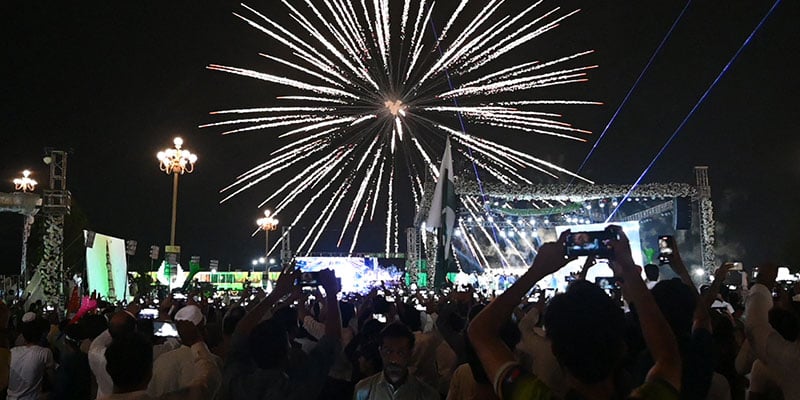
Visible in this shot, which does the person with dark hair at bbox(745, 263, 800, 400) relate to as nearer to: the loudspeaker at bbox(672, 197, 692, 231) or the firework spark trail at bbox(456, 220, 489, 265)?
the loudspeaker at bbox(672, 197, 692, 231)

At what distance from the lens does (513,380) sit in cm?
211

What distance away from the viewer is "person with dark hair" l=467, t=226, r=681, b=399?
2.13 metres

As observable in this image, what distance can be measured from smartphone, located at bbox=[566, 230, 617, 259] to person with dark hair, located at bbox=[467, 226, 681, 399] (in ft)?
0.13

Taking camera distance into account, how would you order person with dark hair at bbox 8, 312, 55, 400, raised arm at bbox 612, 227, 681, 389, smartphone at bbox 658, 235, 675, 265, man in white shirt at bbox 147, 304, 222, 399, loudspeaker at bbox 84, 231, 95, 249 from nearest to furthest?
raised arm at bbox 612, 227, 681, 389, smartphone at bbox 658, 235, 675, 265, man in white shirt at bbox 147, 304, 222, 399, person with dark hair at bbox 8, 312, 55, 400, loudspeaker at bbox 84, 231, 95, 249

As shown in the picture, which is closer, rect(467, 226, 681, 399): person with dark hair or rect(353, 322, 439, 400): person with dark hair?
rect(467, 226, 681, 399): person with dark hair

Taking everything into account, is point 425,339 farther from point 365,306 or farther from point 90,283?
point 90,283

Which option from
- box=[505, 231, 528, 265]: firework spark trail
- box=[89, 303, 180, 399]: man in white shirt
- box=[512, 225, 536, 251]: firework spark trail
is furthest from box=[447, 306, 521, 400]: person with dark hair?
box=[505, 231, 528, 265]: firework spark trail

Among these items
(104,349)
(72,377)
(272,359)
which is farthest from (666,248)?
(72,377)

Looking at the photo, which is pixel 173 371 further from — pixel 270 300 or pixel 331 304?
pixel 331 304

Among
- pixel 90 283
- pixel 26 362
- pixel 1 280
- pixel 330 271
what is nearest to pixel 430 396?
pixel 330 271

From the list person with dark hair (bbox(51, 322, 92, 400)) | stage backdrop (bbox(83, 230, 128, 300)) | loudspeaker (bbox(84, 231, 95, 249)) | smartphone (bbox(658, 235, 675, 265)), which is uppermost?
loudspeaker (bbox(84, 231, 95, 249))

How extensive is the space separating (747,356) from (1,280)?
159 ft

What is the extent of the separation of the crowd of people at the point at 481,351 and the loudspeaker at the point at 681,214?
2483 centimetres

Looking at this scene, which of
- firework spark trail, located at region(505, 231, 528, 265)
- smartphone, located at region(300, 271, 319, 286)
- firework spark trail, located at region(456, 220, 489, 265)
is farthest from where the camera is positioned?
firework spark trail, located at region(505, 231, 528, 265)
